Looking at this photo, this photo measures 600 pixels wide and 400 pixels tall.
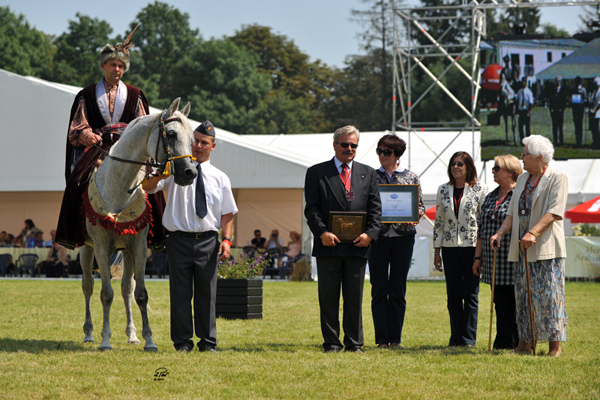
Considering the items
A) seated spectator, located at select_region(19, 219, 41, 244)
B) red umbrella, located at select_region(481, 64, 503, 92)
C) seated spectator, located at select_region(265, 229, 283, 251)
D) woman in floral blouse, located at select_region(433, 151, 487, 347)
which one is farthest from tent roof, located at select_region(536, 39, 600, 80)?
seated spectator, located at select_region(19, 219, 41, 244)

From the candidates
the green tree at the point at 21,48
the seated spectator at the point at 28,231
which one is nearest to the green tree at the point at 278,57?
the green tree at the point at 21,48

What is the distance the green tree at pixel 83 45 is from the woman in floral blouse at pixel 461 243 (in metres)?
41.2

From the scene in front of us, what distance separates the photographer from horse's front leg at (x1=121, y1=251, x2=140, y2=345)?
755 cm

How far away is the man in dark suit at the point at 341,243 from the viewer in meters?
6.80

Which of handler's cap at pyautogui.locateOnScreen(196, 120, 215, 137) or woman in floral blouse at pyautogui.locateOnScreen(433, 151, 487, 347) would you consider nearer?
handler's cap at pyautogui.locateOnScreen(196, 120, 215, 137)

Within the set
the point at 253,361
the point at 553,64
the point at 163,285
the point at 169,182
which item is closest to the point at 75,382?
the point at 253,361

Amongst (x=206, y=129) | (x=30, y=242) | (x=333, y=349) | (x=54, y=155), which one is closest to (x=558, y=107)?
(x=54, y=155)

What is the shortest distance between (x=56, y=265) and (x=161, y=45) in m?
33.3

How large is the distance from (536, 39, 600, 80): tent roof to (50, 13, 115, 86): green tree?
104 ft

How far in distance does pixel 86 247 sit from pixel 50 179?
14.6 m

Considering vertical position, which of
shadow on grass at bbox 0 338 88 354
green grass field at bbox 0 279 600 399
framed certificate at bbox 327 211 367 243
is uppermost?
framed certificate at bbox 327 211 367 243

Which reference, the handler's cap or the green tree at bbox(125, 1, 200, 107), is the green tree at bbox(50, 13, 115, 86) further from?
the handler's cap

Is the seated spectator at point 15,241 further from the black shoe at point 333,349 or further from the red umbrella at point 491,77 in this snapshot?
the black shoe at point 333,349

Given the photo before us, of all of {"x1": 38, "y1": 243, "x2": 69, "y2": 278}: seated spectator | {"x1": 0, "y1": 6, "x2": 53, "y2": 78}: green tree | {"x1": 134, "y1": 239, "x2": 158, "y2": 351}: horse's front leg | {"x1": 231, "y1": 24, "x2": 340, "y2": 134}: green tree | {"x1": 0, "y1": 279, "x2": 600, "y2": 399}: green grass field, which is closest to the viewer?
{"x1": 0, "y1": 279, "x2": 600, "y2": 399}: green grass field
